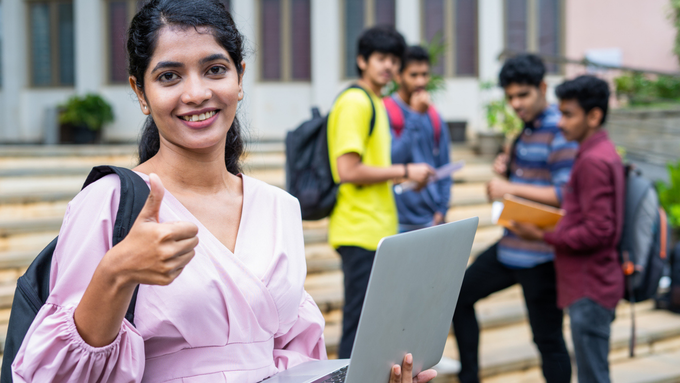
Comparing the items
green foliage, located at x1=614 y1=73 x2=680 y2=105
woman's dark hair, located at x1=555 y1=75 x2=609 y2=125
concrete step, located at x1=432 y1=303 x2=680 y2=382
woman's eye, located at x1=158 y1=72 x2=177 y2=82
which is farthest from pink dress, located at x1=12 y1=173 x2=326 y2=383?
green foliage, located at x1=614 y1=73 x2=680 y2=105

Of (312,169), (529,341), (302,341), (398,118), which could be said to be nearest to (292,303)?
(302,341)

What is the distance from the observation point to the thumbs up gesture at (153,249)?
1112mm

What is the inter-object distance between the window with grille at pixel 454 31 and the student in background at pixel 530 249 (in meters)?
9.15

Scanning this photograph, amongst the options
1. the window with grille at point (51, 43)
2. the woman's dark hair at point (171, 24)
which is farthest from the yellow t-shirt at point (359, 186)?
the window with grille at point (51, 43)

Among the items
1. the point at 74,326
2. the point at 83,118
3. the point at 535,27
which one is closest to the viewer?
the point at 74,326

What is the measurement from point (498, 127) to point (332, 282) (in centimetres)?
526

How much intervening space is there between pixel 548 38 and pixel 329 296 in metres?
9.77

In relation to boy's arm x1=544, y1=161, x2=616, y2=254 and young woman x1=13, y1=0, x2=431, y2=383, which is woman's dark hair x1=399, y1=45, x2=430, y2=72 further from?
young woman x1=13, y1=0, x2=431, y2=383

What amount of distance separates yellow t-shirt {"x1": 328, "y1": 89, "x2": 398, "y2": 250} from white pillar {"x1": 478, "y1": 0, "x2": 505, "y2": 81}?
9.24 metres

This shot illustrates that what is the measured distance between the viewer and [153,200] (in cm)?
115

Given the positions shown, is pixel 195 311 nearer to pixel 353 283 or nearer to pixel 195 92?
pixel 195 92

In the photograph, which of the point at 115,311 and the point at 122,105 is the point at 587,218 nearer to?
the point at 115,311

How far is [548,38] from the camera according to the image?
12.8m

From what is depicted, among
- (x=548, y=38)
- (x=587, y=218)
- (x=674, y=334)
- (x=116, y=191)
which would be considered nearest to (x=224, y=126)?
(x=116, y=191)
